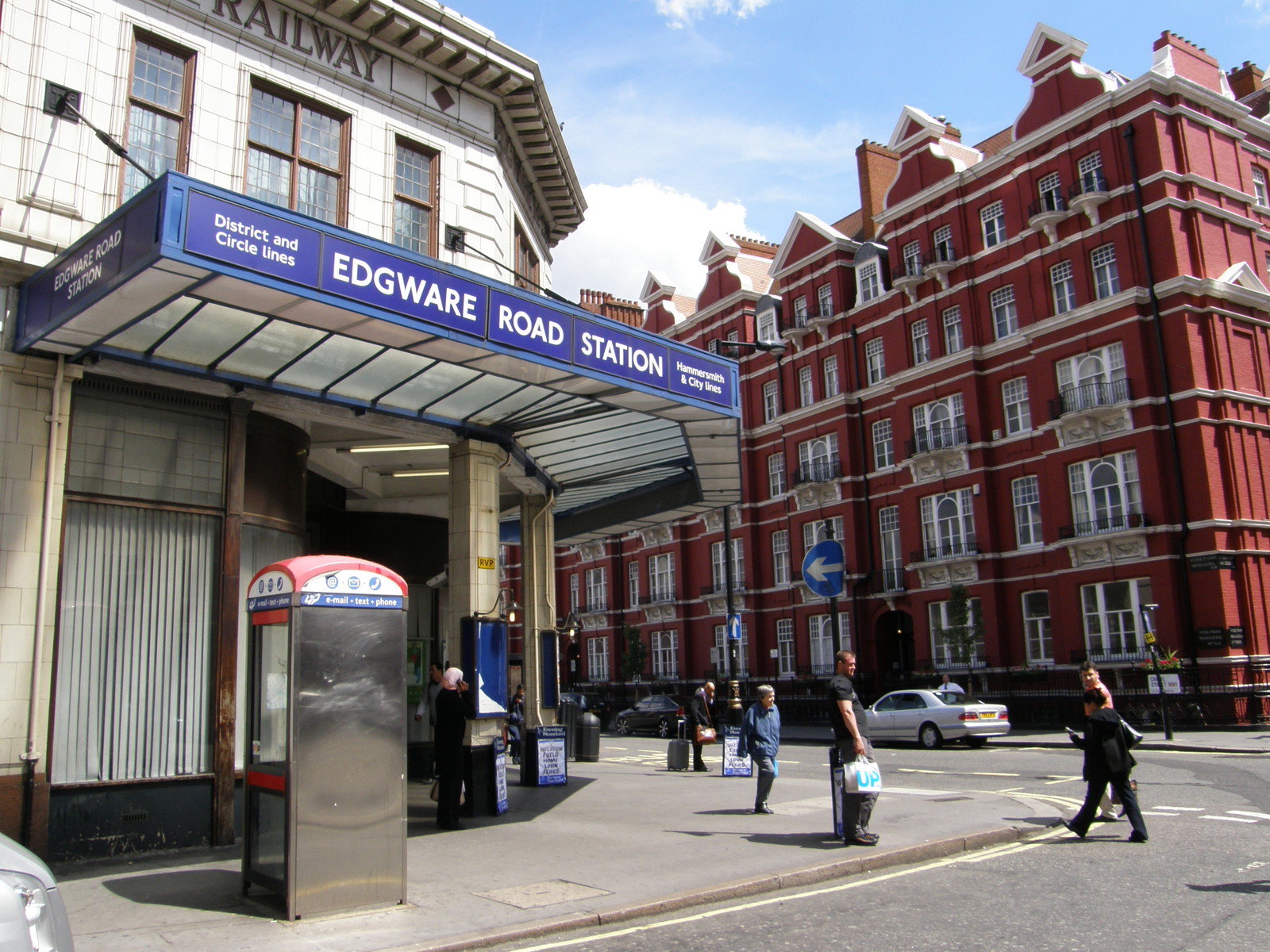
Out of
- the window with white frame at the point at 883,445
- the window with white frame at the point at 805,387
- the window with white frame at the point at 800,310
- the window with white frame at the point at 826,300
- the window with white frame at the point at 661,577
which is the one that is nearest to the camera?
the window with white frame at the point at 883,445

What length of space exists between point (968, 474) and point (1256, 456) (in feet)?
31.0

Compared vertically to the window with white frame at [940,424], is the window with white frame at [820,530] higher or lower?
lower

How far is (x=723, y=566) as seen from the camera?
167 ft

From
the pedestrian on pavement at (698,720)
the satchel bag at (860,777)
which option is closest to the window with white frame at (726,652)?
the pedestrian on pavement at (698,720)

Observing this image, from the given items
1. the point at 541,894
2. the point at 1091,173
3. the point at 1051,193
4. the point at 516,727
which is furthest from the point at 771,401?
the point at 541,894

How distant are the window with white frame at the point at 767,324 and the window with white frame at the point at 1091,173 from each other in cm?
1689

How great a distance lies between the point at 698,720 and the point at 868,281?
29.5 meters

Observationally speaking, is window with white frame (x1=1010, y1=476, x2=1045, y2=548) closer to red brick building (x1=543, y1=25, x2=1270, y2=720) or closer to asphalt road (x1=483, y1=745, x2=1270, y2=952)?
red brick building (x1=543, y1=25, x2=1270, y2=720)

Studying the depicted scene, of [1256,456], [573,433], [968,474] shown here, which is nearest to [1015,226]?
[968,474]

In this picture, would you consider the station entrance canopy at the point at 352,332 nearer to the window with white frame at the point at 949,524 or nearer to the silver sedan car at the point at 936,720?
the silver sedan car at the point at 936,720

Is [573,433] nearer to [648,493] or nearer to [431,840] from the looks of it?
[648,493]

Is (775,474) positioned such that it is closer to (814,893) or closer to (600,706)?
(600,706)

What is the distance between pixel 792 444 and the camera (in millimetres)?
46750

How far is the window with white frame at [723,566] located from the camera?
49.2m
